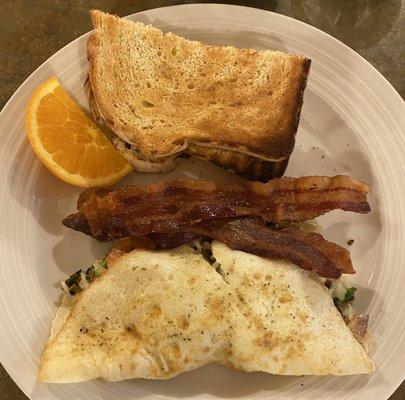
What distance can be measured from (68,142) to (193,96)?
552mm

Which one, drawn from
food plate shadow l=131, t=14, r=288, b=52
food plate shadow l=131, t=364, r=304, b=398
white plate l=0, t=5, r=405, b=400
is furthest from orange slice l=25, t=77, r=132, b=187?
food plate shadow l=131, t=364, r=304, b=398

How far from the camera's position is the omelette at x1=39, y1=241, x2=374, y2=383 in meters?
2.22

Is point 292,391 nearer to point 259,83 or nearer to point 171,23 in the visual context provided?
point 259,83

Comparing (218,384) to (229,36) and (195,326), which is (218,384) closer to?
(195,326)

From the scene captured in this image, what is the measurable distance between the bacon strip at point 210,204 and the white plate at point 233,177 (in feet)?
0.71

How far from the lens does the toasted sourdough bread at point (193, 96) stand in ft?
7.77

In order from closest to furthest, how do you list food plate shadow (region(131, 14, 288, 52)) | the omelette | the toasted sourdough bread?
the omelette
the toasted sourdough bread
food plate shadow (region(131, 14, 288, 52))

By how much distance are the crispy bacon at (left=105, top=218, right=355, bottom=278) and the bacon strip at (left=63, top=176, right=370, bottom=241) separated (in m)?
0.04

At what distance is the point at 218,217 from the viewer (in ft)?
7.59

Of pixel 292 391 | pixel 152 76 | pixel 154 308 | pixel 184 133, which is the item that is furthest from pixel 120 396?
pixel 152 76

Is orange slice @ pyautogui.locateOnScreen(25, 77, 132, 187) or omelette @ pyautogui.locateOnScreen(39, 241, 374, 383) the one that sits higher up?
orange slice @ pyautogui.locateOnScreen(25, 77, 132, 187)

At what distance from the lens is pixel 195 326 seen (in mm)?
2221

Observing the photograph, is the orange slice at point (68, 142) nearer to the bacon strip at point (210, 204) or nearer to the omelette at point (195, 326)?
the bacon strip at point (210, 204)

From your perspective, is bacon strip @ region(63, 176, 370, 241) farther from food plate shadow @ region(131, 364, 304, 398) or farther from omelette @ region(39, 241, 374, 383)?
food plate shadow @ region(131, 364, 304, 398)
